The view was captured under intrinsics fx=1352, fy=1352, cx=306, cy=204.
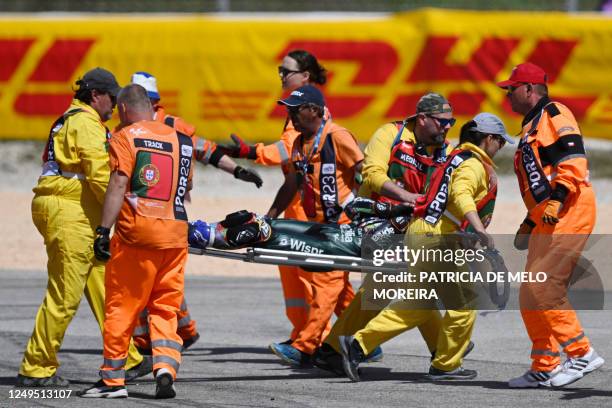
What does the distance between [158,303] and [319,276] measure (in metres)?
1.50

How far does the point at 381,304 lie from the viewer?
348 inches

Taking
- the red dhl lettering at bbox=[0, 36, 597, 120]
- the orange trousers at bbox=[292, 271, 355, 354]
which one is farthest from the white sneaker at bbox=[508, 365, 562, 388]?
the red dhl lettering at bbox=[0, 36, 597, 120]

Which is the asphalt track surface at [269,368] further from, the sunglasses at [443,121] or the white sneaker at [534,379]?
the sunglasses at [443,121]

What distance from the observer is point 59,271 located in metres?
8.32

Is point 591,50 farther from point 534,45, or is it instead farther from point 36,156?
point 36,156

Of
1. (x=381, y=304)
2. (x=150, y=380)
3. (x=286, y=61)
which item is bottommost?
(x=150, y=380)

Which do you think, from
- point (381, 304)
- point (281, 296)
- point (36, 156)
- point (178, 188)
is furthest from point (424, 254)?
point (36, 156)

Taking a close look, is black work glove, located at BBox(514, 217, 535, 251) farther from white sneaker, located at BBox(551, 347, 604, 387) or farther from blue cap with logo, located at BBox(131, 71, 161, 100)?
blue cap with logo, located at BBox(131, 71, 161, 100)

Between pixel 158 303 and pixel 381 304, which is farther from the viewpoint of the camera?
pixel 381 304

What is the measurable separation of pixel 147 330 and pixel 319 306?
1.27 m

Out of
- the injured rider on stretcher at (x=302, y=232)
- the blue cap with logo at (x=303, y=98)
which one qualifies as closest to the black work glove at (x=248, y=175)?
the blue cap with logo at (x=303, y=98)

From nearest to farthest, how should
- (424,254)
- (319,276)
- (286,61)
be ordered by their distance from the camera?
1. (424,254)
2. (319,276)
3. (286,61)

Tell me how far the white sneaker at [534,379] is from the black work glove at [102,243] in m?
2.59

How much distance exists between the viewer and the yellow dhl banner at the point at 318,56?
17.6 m
